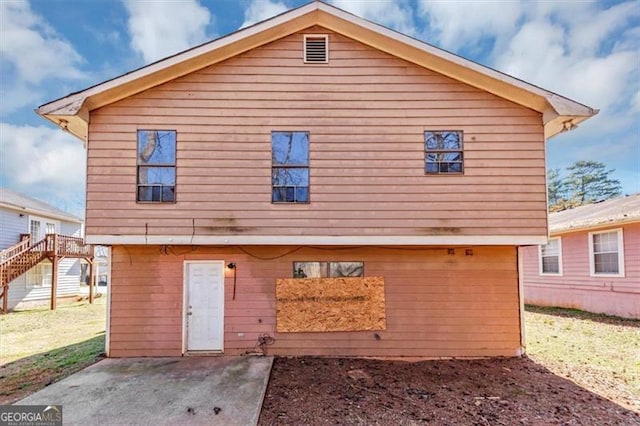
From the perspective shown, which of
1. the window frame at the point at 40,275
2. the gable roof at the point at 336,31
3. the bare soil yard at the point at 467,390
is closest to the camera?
the bare soil yard at the point at 467,390

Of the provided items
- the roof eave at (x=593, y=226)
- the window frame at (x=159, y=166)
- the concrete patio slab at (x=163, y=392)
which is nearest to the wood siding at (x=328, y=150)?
the window frame at (x=159, y=166)

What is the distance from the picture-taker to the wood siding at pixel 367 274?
721cm

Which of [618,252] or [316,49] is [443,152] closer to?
[316,49]

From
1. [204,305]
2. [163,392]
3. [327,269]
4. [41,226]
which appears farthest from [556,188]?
[41,226]

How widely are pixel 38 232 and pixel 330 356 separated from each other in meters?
18.5

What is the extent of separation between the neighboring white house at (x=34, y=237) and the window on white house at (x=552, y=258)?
23185 mm

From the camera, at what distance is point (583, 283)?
12.1 meters

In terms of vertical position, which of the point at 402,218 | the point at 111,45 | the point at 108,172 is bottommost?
the point at 402,218

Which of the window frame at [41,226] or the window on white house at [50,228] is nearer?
the window frame at [41,226]

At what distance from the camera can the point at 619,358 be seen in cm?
707

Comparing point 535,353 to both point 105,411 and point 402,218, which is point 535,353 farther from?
point 105,411

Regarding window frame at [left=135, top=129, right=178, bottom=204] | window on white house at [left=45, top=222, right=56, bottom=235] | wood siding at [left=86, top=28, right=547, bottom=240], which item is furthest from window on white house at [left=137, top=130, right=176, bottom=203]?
window on white house at [left=45, top=222, right=56, bottom=235]

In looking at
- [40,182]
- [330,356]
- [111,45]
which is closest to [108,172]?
[330,356]

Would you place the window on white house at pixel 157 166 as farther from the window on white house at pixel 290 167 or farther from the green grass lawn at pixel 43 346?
the green grass lawn at pixel 43 346
